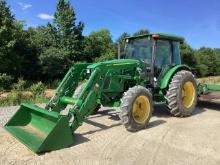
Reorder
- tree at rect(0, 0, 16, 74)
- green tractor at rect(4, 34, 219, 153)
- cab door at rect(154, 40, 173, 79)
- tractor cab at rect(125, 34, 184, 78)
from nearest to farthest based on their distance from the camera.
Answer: green tractor at rect(4, 34, 219, 153)
tractor cab at rect(125, 34, 184, 78)
cab door at rect(154, 40, 173, 79)
tree at rect(0, 0, 16, 74)

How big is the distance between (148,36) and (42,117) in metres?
3.78

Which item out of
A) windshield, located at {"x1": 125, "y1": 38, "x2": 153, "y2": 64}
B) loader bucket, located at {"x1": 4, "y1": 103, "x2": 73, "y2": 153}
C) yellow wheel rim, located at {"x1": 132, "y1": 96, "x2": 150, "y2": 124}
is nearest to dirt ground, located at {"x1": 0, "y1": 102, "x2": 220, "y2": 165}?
loader bucket, located at {"x1": 4, "y1": 103, "x2": 73, "y2": 153}

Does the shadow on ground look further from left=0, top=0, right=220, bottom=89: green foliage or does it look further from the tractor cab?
left=0, top=0, right=220, bottom=89: green foliage

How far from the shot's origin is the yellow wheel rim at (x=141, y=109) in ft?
23.3

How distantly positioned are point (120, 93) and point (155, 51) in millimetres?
1523

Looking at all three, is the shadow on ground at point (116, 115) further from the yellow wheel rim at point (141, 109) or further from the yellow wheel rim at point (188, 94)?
the yellow wheel rim at point (188, 94)

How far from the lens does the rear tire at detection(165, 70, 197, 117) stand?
8250 millimetres

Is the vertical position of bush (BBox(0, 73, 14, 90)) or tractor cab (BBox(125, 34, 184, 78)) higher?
tractor cab (BBox(125, 34, 184, 78))

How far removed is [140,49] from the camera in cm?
874

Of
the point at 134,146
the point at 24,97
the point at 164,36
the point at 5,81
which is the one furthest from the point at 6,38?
the point at 134,146

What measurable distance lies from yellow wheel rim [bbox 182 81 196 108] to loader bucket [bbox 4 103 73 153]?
4234mm

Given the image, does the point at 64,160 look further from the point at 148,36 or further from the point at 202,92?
the point at 202,92

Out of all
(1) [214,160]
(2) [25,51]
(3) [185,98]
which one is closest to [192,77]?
(3) [185,98]

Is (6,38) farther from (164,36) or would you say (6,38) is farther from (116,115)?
(164,36)
